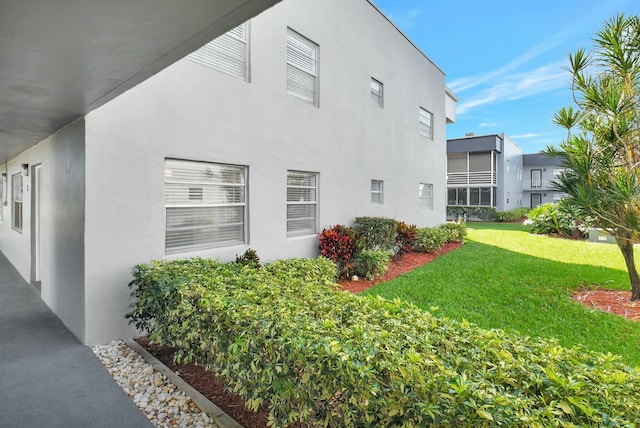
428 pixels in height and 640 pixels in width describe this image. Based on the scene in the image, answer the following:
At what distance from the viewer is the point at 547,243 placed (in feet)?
47.2

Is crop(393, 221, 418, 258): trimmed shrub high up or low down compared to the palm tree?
down

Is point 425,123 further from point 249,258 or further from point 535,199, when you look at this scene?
point 535,199

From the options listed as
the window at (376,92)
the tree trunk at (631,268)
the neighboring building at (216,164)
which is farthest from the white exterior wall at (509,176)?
the tree trunk at (631,268)

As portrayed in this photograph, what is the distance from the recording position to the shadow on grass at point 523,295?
5.22 meters

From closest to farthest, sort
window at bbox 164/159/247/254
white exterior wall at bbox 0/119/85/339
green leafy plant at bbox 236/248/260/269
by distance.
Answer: white exterior wall at bbox 0/119/85/339 → window at bbox 164/159/247/254 → green leafy plant at bbox 236/248/260/269

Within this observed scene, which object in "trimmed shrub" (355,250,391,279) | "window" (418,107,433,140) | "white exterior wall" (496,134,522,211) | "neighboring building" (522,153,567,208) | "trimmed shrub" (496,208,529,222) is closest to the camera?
"trimmed shrub" (355,250,391,279)

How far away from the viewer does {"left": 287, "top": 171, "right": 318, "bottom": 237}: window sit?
7891 mm

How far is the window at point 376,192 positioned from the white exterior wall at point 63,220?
8194mm

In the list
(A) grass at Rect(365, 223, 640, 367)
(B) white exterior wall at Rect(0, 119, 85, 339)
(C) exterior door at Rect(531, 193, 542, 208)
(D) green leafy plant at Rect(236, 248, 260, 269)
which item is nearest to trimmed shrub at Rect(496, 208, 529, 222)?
(A) grass at Rect(365, 223, 640, 367)

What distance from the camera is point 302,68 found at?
809 centimetres

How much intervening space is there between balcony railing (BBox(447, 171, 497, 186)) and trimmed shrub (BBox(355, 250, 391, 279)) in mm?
23567

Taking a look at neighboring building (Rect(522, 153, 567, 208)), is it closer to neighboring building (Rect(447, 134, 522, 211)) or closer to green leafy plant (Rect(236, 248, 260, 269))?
neighboring building (Rect(447, 134, 522, 211))

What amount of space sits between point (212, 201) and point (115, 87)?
→ 2.89m

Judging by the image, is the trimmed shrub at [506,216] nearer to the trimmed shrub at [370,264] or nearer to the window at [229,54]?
the trimmed shrub at [370,264]
